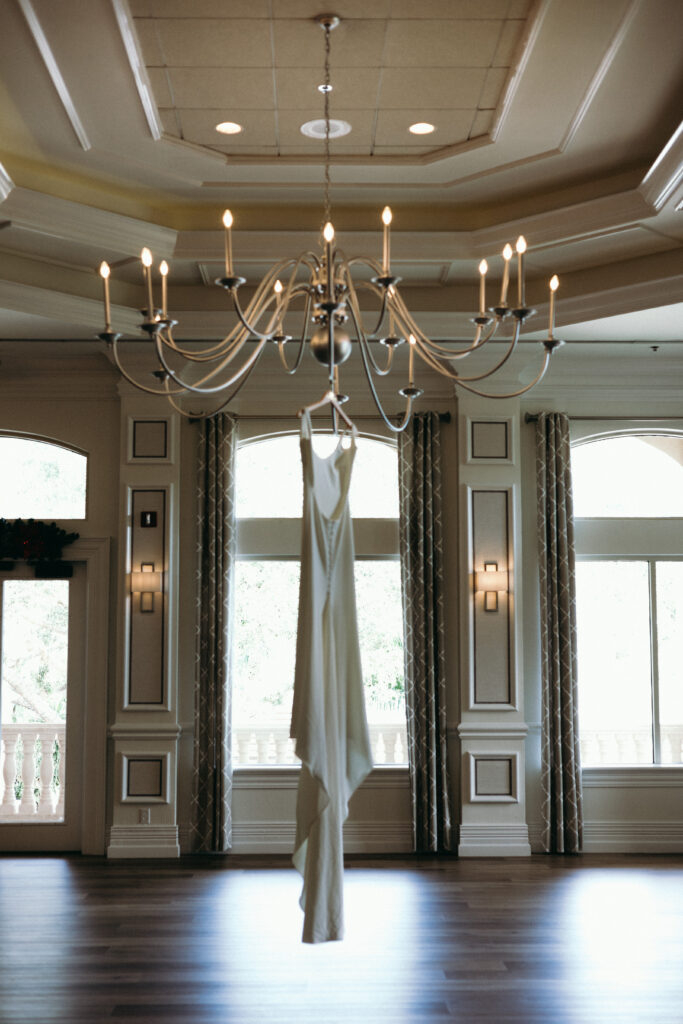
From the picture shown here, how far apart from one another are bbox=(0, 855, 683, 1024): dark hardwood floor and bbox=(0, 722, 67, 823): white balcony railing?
1.32 ft

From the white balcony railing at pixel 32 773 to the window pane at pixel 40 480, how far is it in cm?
155

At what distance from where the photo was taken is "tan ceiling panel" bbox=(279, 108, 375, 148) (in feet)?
15.5

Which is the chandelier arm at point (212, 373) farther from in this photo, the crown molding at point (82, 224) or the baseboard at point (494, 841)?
the baseboard at point (494, 841)

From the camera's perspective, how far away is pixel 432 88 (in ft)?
14.7

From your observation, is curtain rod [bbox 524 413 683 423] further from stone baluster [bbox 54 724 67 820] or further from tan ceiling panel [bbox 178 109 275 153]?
stone baluster [bbox 54 724 67 820]

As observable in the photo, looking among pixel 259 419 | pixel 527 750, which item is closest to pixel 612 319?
pixel 259 419

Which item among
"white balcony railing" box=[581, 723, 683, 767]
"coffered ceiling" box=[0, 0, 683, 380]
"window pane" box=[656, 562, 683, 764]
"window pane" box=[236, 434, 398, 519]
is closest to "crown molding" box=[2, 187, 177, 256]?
"coffered ceiling" box=[0, 0, 683, 380]

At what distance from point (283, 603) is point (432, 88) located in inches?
152

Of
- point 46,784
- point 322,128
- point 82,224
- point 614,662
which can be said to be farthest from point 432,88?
point 46,784

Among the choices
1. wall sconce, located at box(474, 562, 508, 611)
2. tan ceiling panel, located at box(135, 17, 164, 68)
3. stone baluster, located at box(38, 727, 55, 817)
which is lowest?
stone baluster, located at box(38, 727, 55, 817)

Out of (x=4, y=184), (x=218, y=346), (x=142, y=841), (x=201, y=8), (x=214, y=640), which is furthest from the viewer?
(x=214, y=640)

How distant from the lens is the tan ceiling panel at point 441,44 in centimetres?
398

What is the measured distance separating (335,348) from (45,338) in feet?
13.0

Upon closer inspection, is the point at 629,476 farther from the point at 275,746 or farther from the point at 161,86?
the point at 161,86
